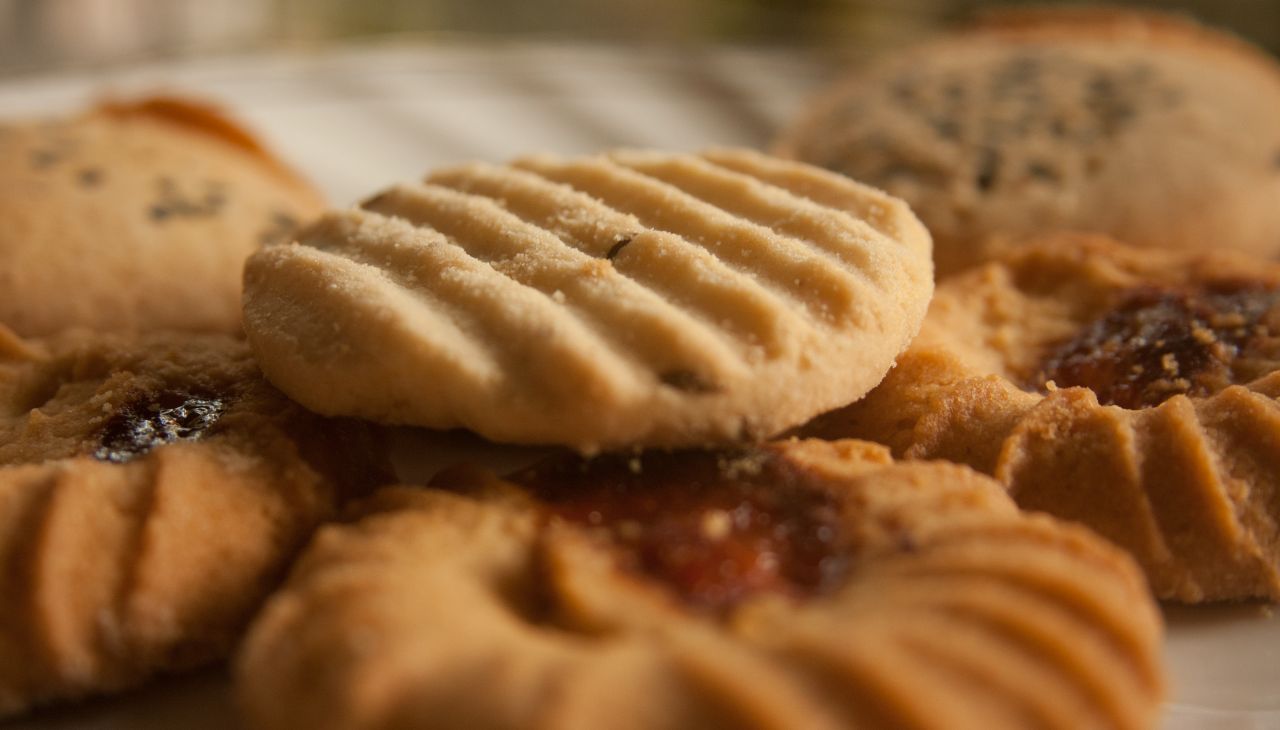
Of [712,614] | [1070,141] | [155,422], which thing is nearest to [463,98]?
[1070,141]

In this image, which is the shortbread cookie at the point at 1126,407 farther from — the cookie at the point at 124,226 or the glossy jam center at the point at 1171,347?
the cookie at the point at 124,226

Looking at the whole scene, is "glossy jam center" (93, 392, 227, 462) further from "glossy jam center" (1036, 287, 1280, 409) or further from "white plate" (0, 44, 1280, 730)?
"white plate" (0, 44, 1280, 730)

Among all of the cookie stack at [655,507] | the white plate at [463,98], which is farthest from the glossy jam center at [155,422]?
the white plate at [463,98]

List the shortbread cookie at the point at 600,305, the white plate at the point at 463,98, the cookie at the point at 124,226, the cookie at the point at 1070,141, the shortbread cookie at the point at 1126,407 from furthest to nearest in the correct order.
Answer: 1. the white plate at the point at 463,98
2. the cookie at the point at 1070,141
3. the cookie at the point at 124,226
4. the shortbread cookie at the point at 1126,407
5. the shortbread cookie at the point at 600,305

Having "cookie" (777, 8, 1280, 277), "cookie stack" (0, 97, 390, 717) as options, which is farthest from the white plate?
"cookie stack" (0, 97, 390, 717)

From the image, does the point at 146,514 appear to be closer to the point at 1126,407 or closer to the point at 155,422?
the point at 155,422
